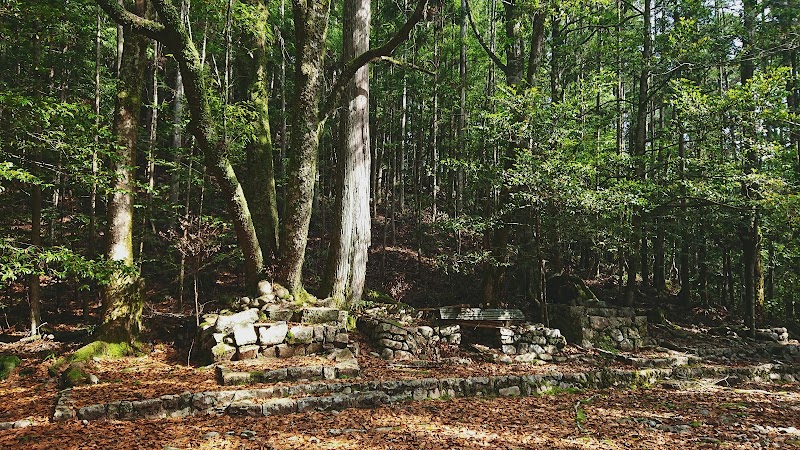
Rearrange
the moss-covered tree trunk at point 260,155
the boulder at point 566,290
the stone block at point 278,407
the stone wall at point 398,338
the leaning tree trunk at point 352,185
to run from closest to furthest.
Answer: the stone block at point 278,407 → the stone wall at point 398,338 → the leaning tree trunk at point 352,185 → the moss-covered tree trunk at point 260,155 → the boulder at point 566,290

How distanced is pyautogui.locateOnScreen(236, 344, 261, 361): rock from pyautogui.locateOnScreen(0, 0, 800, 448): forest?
4.33 feet

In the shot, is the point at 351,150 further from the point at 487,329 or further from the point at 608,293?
the point at 608,293

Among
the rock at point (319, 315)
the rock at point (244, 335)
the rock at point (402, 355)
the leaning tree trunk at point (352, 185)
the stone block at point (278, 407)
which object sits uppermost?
the leaning tree trunk at point (352, 185)

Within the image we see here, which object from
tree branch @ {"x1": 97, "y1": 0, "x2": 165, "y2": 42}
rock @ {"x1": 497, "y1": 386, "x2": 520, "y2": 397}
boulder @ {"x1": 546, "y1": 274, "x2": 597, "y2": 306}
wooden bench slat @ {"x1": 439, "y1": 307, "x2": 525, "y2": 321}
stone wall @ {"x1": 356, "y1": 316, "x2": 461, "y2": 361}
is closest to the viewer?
tree branch @ {"x1": 97, "y1": 0, "x2": 165, "y2": 42}

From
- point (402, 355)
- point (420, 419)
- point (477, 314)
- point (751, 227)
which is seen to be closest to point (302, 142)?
point (402, 355)

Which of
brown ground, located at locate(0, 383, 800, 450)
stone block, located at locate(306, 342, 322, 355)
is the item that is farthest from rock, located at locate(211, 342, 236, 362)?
brown ground, located at locate(0, 383, 800, 450)

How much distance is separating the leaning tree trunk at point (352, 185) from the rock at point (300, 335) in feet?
4.70

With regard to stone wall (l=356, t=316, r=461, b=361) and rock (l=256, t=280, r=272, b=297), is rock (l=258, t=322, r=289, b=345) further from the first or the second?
stone wall (l=356, t=316, r=461, b=361)

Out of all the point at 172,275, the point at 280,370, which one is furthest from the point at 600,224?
the point at 172,275

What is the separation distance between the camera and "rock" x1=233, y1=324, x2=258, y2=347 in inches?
249

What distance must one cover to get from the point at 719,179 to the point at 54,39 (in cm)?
1409

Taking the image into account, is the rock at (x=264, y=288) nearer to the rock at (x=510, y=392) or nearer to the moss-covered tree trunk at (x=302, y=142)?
the moss-covered tree trunk at (x=302, y=142)

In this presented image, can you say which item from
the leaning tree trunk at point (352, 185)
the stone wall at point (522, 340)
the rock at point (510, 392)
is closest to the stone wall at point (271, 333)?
the leaning tree trunk at point (352, 185)

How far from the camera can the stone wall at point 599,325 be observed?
991 centimetres
